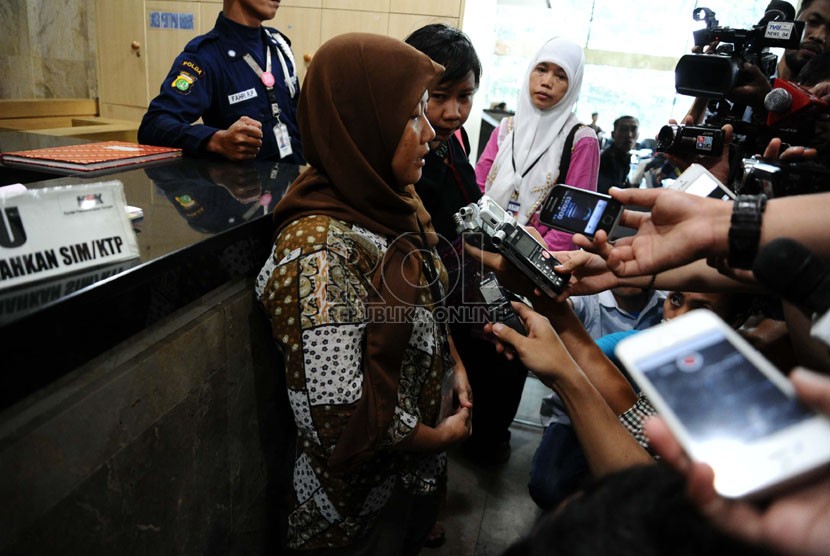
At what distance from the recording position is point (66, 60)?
5359 millimetres

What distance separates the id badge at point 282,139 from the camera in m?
2.20

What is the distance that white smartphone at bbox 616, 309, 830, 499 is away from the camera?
430mm

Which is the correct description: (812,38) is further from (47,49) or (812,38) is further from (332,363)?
(47,49)

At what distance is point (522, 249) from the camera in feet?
4.23

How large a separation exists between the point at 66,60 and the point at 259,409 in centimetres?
562

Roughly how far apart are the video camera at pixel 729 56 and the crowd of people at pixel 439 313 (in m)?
0.09

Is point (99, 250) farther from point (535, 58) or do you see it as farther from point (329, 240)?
point (535, 58)

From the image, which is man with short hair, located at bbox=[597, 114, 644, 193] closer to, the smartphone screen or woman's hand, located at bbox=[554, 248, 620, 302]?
woman's hand, located at bbox=[554, 248, 620, 302]

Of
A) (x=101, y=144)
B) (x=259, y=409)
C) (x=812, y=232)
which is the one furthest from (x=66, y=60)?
(x=812, y=232)

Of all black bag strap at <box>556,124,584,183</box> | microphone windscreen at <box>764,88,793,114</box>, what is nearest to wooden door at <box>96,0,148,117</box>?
black bag strap at <box>556,124,584,183</box>

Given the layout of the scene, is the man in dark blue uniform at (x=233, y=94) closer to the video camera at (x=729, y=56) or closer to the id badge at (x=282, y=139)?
the id badge at (x=282, y=139)

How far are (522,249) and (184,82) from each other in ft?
4.91

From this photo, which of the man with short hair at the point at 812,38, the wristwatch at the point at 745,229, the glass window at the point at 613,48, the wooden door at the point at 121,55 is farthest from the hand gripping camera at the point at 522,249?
the glass window at the point at 613,48

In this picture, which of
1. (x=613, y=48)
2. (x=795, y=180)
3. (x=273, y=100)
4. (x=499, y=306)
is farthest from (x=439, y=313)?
(x=613, y=48)
